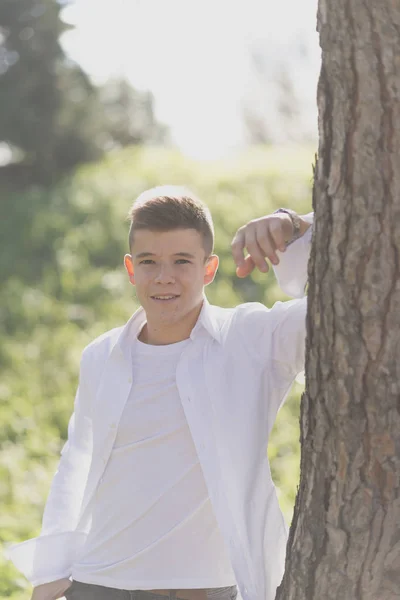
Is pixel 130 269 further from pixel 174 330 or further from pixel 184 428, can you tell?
pixel 184 428

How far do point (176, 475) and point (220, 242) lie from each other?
9202 mm

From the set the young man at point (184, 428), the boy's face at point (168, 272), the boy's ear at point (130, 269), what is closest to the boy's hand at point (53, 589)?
the young man at point (184, 428)

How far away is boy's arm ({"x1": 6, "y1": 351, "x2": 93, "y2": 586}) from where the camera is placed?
3.05m

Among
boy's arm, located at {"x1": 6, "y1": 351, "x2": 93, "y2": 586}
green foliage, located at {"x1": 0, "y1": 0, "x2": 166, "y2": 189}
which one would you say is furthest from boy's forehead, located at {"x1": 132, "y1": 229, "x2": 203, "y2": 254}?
green foliage, located at {"x1": 0, "y1": 0, "x2": 166, "y2": 189}

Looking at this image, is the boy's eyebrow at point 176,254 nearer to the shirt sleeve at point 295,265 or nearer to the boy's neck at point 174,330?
the boy's neck at point 174,330

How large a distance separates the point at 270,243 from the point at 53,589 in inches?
55.8

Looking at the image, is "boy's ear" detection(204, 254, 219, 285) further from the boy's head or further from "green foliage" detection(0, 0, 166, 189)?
"green foliage" detection(0, 0, 166, 189)

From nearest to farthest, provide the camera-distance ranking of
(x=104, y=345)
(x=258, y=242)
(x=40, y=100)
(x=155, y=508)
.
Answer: (x=258, y=242), (x=155, y=508), (x=104, y=345), (x=40, y=100)

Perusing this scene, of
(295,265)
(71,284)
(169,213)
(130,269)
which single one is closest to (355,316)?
(295,265)

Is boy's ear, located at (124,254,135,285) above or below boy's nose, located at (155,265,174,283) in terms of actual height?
above

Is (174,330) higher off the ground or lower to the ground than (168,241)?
lower

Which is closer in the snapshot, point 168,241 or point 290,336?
point 290,336

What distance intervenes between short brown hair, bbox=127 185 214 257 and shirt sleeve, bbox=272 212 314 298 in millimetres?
312

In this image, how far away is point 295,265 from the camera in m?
2.77
